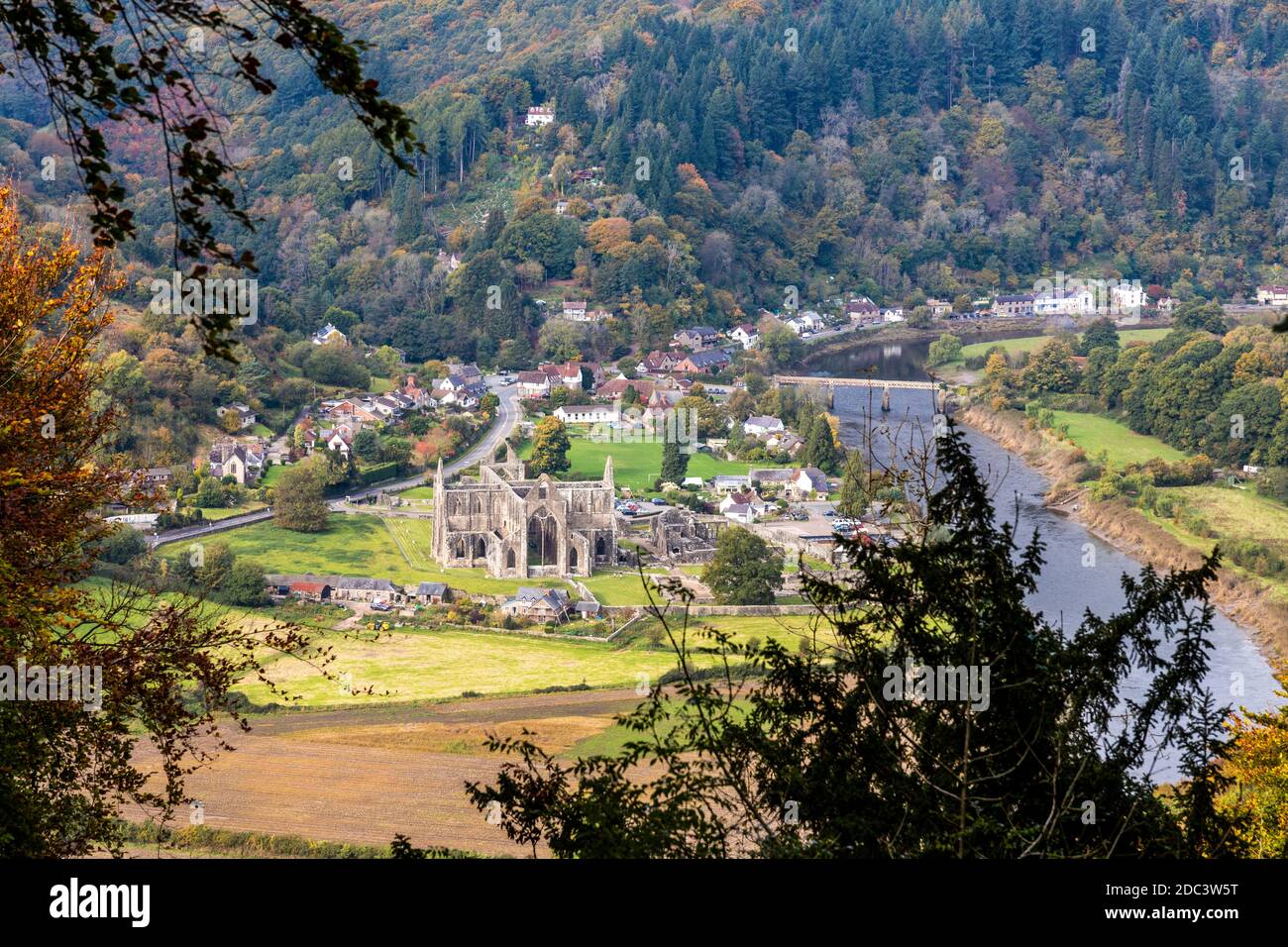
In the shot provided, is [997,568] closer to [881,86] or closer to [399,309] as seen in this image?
[399,309]

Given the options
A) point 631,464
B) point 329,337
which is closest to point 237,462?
point 631,464

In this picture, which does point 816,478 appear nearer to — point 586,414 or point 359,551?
point 586,414

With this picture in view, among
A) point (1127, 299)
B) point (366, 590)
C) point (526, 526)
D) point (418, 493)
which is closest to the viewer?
point (366, 590)

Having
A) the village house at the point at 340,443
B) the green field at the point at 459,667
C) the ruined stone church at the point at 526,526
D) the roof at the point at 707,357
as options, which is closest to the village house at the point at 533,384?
the roof at the point at 707,357

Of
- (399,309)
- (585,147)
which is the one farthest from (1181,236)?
(399,309)

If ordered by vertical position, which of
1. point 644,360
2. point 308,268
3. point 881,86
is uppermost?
point 881,86
